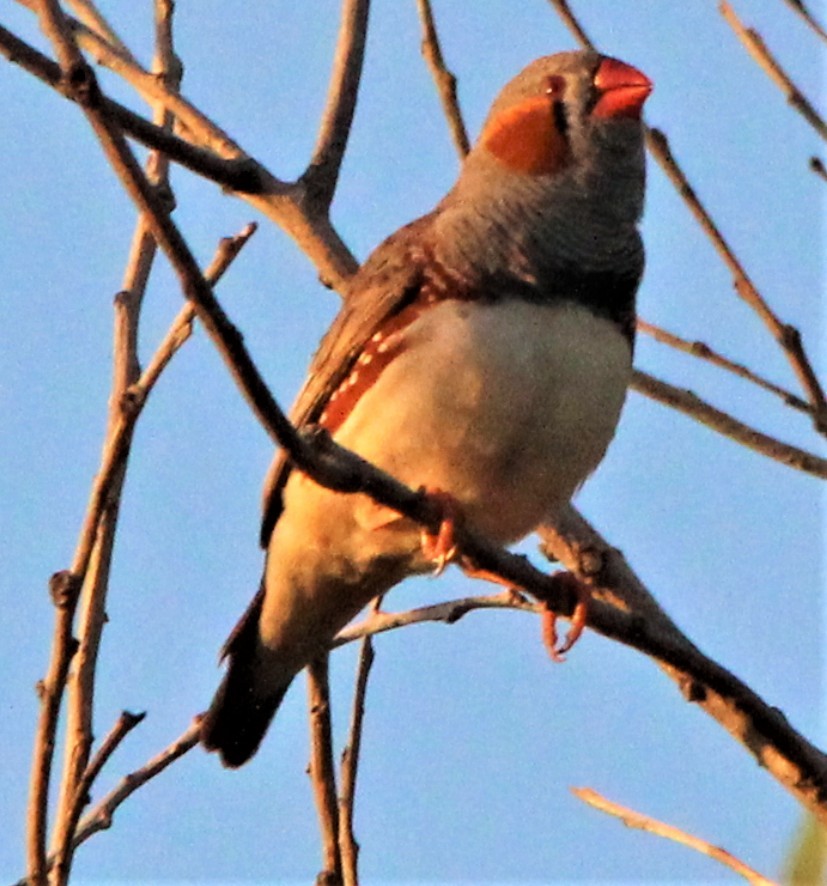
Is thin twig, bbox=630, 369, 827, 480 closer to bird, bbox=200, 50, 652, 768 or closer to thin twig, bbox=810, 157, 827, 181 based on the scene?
bird, bbox=200, 50, 652, 768

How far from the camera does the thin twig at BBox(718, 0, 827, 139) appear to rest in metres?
3.38

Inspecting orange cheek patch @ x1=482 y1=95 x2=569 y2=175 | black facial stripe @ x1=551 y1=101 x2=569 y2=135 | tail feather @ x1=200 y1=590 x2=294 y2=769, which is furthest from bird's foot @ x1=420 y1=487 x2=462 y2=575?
black facial stripe @ x1=551 y1=101 x2=569 y2=135

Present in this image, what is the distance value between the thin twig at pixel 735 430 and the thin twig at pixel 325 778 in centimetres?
104

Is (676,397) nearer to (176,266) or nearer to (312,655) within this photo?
(312,655)

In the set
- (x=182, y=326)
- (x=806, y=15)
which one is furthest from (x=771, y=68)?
(x=182, y=326)

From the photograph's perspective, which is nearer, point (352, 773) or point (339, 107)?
point (352, 773)

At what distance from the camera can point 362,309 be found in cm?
396

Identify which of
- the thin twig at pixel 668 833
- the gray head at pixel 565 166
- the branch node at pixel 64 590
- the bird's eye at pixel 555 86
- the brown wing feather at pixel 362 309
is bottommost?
the thin twig at pixel 668 833

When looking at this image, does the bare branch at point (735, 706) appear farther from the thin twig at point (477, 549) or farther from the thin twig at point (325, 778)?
the thin twig at point (325, 778)

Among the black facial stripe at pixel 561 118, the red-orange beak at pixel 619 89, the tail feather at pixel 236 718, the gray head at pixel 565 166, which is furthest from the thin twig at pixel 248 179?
the tail feather at pixel 236 718

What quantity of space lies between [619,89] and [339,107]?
0.73 metres

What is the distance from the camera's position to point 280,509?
438 centimetres

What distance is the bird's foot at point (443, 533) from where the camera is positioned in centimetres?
313

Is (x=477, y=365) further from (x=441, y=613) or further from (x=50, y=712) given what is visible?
(x=50, y=712)
